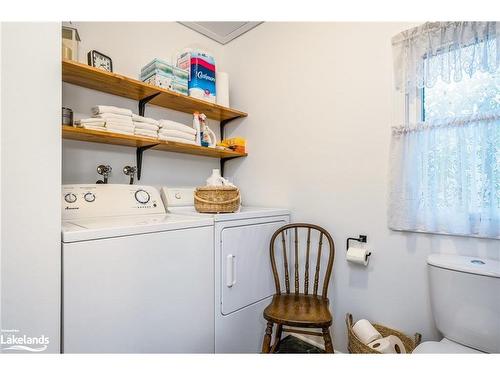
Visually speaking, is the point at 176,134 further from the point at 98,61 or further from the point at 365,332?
the point at 365,332

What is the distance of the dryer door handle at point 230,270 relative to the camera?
5.19ft

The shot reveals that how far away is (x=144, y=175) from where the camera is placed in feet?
6.53

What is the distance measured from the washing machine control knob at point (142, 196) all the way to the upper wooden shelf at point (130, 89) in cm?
66

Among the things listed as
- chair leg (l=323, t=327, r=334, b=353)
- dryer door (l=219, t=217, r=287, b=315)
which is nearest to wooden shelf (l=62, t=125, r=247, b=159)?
dryer door (l=219, t=217, r=287, b=315)

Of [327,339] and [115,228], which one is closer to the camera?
[115,228]

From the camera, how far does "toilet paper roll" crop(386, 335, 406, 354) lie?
1449 millimetres

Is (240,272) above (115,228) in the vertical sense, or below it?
below

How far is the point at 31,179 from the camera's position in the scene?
93cm

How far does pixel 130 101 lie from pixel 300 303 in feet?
5.79

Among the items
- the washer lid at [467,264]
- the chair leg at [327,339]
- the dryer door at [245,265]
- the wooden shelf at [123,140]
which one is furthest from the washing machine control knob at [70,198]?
the washer lid at [467,264]

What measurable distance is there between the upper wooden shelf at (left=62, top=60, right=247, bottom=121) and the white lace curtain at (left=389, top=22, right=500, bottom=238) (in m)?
1.25

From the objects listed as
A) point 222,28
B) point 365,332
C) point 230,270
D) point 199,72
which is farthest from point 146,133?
point 365,332
